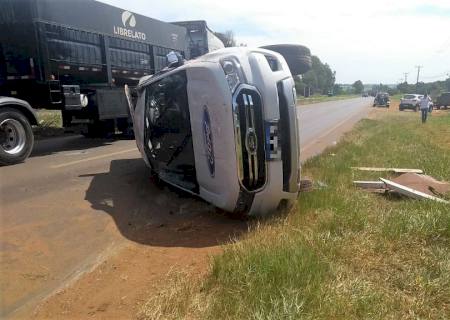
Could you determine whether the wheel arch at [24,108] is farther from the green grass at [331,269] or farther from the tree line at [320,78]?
the tree line at [320,78]

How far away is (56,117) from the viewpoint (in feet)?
54.0

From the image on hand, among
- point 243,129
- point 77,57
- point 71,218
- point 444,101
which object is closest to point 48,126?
point 77,57

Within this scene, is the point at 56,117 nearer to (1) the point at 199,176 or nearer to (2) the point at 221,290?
(1) the point at 199,176

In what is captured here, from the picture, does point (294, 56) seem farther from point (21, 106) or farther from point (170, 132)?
point (21, 106)

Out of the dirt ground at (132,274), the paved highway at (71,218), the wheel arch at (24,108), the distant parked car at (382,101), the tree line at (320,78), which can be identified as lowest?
the dirt ground at (132,274)

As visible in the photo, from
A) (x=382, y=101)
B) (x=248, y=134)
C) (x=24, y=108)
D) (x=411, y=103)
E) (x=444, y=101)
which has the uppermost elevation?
(x=24, y=108)

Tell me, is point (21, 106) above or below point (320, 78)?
below

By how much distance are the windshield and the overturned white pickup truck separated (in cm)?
28

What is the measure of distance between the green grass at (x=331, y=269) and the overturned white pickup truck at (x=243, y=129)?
0.38 m

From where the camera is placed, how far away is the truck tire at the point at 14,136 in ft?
25.5

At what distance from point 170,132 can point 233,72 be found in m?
1.78

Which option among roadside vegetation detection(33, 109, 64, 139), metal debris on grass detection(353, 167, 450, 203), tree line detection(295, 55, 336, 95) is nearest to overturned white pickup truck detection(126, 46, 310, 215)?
metal debris on grass detection(353, 167, 450, 203)

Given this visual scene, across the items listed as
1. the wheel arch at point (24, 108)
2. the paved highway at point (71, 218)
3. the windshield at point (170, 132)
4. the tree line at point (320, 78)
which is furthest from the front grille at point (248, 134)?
the tree line at point (320, 78)

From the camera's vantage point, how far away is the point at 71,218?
4.86 m
